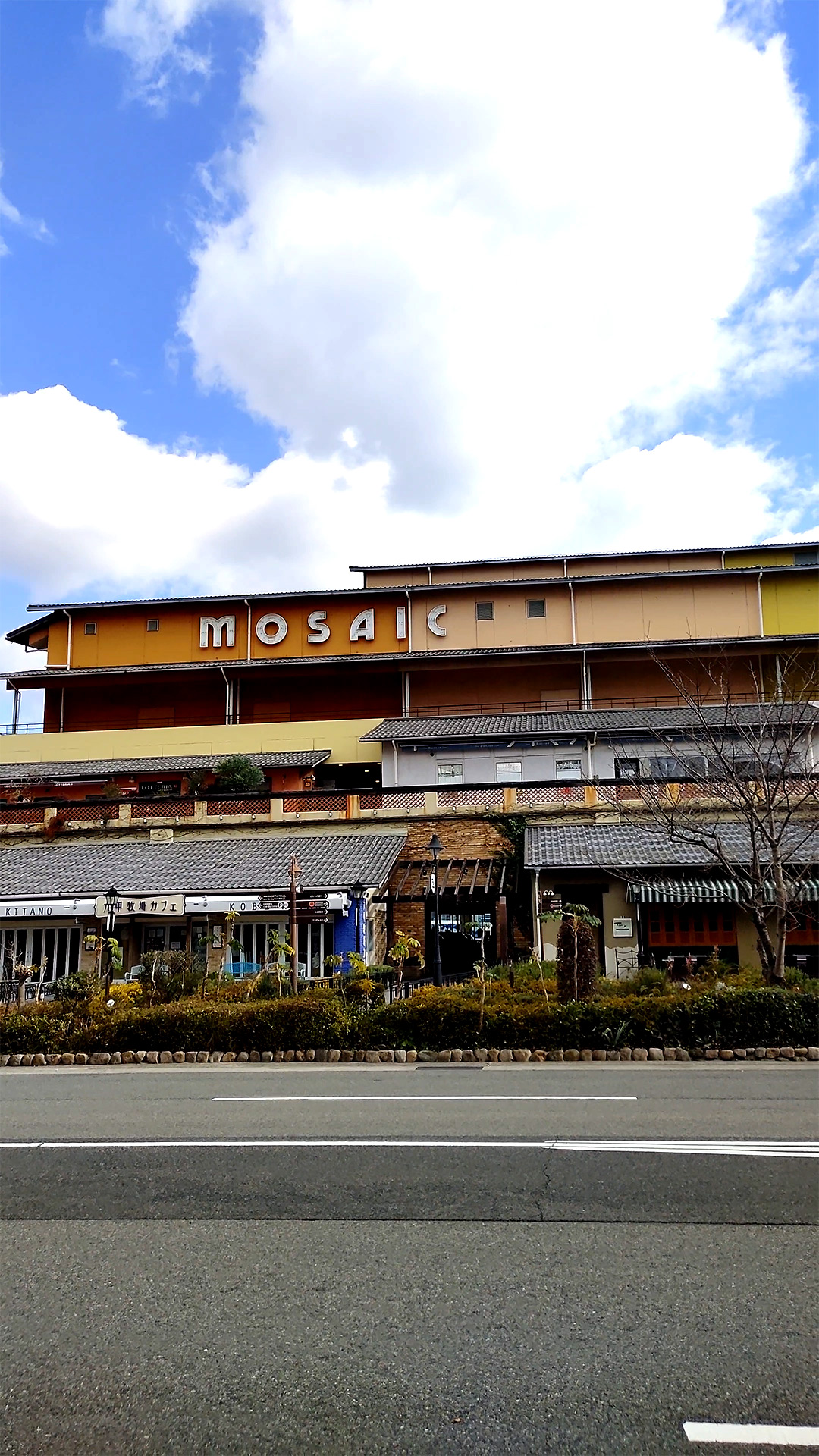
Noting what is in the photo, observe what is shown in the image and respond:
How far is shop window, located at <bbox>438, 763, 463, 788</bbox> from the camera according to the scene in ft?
125

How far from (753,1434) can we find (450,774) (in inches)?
1353

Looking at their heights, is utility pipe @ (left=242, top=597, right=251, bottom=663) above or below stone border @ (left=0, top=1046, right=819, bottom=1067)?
above

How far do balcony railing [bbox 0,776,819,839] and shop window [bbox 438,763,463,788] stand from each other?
4118mm

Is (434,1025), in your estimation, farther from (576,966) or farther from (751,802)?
(751,802)

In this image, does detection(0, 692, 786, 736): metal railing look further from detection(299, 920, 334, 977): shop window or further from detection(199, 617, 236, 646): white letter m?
detection(299, 920, 334, 977): shop window

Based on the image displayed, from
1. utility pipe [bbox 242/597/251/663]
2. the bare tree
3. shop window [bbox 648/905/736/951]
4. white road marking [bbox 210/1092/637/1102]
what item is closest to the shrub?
the bare tree

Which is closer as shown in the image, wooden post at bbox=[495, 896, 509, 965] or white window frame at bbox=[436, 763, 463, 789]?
wooden post at bbox=[495, 896, 509, 965]

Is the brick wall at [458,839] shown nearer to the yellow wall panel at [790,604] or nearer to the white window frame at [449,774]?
the white window frame at [449,774]

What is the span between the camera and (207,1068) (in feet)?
50.9

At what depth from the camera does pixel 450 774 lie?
38.3 metres

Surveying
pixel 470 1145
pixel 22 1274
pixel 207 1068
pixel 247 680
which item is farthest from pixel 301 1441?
pixel 247 680

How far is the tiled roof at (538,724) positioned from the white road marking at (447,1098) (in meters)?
24.1

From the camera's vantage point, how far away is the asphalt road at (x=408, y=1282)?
4172 mm

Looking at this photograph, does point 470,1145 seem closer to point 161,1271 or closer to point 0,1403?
point 161,1271
